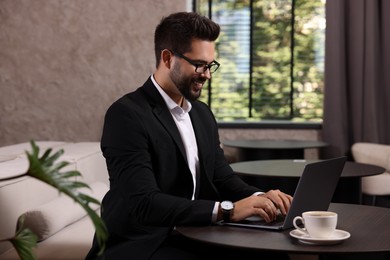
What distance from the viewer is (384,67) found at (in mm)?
6648

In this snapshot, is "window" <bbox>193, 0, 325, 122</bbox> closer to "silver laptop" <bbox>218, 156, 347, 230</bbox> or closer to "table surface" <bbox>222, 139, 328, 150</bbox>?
"table surface" <bbox>222, 139, 328, 150</bbox>

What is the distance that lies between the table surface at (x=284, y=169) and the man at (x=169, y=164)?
1.44m

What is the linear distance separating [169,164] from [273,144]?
12.1ft

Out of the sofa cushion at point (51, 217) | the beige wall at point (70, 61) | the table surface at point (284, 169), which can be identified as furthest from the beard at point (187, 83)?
the beige wall at point (70, 61)

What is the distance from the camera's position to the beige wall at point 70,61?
6.75 m

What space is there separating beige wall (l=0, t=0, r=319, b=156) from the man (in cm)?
390

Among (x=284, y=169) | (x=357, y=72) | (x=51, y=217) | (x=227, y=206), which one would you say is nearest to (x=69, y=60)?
(x=357, y=72)

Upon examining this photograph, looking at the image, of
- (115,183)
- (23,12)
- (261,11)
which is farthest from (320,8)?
(115,183)

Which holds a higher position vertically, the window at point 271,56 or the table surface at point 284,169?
the window at point 271,56

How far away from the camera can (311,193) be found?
238 cm

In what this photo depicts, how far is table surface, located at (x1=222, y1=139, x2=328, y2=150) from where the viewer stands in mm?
6102

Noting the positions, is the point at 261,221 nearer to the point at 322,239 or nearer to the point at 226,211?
the point at 226,211

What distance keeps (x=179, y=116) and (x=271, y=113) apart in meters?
4.39

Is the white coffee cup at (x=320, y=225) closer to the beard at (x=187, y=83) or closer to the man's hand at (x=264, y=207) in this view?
the man's hand at (x=264, y=207)
